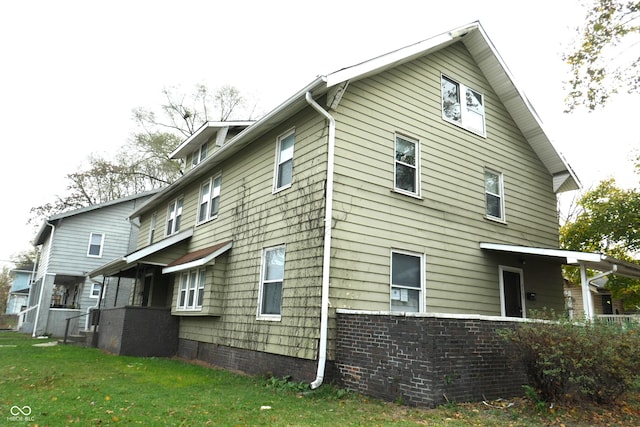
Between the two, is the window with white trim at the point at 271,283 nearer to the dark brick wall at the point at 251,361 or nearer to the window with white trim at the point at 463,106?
the dark brick wall at the point at 251,361

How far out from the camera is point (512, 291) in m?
11.7

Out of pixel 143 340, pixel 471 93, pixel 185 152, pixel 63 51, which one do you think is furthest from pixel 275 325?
pixel 185 152

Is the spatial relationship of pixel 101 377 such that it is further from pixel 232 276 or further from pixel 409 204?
pixel 409 204

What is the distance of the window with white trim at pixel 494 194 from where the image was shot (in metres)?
11.8

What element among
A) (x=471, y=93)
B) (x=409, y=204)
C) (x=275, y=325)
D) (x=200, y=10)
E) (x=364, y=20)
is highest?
(x=364, y=20)

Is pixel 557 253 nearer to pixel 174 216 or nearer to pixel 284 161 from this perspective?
pixel 284 161

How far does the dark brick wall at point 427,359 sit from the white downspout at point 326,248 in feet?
1.15

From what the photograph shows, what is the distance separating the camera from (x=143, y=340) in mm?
12969

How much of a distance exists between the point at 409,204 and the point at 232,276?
464 cm

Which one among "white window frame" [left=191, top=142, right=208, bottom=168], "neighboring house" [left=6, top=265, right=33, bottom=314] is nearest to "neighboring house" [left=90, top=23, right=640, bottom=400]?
"white window frame" [left=191, top=142, right=208, bottom=168]

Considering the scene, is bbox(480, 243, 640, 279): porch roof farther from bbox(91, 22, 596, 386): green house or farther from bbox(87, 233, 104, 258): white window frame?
bbox(87, 233, 104, 258): white window frame

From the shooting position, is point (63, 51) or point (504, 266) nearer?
point (504, 266)

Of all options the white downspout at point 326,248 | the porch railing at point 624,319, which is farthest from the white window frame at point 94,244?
the porch railing at point 624,319

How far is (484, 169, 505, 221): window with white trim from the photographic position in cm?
1180
